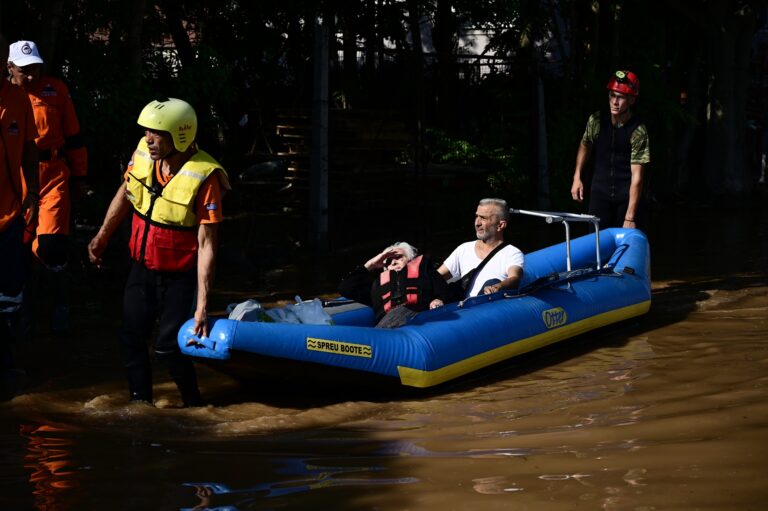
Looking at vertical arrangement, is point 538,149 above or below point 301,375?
above

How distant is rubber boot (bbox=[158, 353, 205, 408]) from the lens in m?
6.57

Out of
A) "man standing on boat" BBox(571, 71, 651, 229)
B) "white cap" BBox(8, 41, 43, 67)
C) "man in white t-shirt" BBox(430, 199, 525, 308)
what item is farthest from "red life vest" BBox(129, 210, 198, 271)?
"man standing on boat" BBox(571, 71, 651, 229)

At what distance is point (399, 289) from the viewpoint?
25.5 feet

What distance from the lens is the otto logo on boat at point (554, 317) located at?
8.02 metres

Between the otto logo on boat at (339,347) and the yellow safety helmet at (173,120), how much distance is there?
1263 millimetres

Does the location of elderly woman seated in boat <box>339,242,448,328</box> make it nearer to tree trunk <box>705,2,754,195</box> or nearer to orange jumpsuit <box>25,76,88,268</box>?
orange jumpsuit <box>25,76,88,268</box>

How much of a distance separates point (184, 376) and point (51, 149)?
2248mm

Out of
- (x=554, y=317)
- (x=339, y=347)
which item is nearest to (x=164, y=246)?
(x=339, y=347)

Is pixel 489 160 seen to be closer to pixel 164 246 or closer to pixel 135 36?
pixel 135 36

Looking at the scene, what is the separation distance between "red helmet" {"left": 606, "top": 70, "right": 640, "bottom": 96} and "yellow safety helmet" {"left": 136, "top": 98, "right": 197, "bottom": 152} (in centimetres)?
401

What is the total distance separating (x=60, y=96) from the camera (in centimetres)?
809

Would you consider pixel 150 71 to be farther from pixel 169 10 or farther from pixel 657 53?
pixel 657 53

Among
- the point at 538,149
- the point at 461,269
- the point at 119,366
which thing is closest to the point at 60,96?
the point at 119,366

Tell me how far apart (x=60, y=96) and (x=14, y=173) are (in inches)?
47.2
